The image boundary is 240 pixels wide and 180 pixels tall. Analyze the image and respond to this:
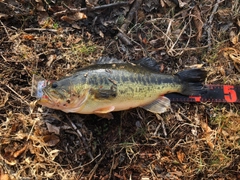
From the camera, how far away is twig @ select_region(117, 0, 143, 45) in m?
4.79

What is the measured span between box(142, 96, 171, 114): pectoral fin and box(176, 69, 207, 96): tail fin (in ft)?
0.99

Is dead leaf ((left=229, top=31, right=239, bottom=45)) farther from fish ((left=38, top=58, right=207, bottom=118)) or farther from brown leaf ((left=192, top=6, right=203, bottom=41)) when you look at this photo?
fish ((left=38, top=58, right=207, bottom=118))

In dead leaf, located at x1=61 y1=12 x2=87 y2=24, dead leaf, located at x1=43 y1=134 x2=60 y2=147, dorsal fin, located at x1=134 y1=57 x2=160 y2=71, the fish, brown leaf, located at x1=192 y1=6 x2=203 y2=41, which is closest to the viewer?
the fish

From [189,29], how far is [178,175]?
7.34 ft

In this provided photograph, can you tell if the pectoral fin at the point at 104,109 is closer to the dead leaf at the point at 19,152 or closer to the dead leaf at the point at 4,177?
the dead leaf at the point at 19,152

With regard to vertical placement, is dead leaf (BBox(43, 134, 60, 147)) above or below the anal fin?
below

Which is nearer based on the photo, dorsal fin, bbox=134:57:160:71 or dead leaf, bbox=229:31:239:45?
dorsal fin, bbox=134:57:160:71

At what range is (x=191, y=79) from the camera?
4543mm

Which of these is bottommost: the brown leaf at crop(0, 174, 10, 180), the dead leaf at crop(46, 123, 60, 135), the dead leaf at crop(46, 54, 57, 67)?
the brown leaf at crop(0, 174, 10, 180)

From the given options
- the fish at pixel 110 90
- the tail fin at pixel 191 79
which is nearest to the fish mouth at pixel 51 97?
the fish at pixel 110 90

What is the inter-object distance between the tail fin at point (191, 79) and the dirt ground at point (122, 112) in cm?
24

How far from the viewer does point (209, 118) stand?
15.3 feet

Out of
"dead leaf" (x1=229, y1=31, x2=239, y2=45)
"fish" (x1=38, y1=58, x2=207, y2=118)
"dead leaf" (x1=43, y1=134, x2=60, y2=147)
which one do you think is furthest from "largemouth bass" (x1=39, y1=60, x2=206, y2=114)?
"dead leaf" (x1=229, y1=31, x2=239, y2=45)

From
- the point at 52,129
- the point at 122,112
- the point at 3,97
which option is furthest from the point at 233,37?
the point at 3,97
